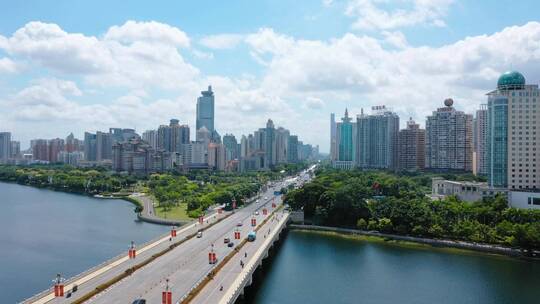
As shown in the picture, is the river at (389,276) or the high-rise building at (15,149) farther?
the high-rise building at (15,149)

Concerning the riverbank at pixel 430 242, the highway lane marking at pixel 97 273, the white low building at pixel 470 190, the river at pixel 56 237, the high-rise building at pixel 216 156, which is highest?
the high-rise building at pixel 216 156

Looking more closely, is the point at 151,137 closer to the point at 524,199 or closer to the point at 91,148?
the point at 91,148

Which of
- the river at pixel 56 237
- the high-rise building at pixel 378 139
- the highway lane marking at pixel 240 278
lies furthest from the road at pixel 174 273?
the high-rise building at pixel 378 139

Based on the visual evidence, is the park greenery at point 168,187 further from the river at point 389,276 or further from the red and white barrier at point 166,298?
the red and white barrier at point 166,298

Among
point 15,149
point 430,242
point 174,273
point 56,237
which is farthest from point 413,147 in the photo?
point 15,149

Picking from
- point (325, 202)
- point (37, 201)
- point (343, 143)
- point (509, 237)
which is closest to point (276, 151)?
point (343, 143)

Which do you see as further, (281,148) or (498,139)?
(281,148)
